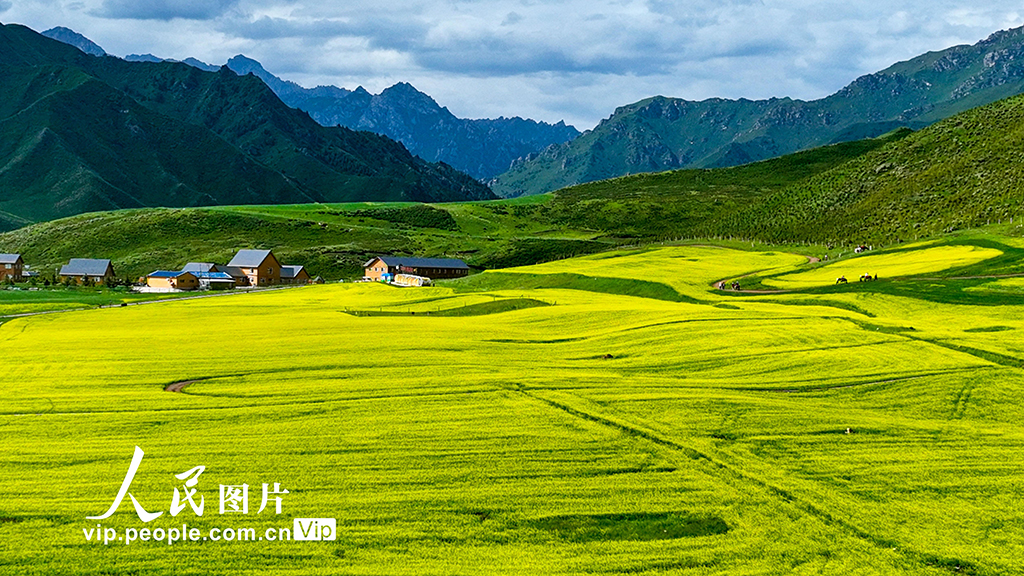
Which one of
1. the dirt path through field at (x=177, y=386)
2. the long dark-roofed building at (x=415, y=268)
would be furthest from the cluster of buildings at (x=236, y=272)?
the dirt path through field at (x=177, y=386)

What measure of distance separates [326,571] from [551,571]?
19.5ft

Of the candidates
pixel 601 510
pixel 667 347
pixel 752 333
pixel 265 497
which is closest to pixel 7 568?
pixel 265 497

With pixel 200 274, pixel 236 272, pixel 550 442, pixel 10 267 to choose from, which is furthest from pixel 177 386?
pixel 10 267

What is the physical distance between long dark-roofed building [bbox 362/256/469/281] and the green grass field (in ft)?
324

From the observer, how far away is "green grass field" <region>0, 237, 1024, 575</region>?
20.9 meters

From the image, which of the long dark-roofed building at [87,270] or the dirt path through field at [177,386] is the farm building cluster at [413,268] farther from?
the dirt path through field at [177,386]

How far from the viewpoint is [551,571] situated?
19.7m

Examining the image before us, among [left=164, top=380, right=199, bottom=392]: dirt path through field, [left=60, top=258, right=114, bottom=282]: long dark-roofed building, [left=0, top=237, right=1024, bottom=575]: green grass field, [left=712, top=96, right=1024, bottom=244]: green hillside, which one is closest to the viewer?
[left=0, top=237, right=1024, bottom=575]: green grass field

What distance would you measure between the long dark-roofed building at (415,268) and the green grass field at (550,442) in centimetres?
9878

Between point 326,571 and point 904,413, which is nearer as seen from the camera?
point 326,571

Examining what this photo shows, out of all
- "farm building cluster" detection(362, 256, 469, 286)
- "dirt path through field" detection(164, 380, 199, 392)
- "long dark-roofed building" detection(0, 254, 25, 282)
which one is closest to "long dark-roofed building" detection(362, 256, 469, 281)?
"farm building cluster" detection(362, 256, 469, 286)

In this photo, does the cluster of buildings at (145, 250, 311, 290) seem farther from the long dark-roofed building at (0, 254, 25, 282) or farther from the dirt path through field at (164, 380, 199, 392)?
the dirt path through field at (164, 380, 199, 392)

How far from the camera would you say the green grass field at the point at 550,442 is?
20.9 m

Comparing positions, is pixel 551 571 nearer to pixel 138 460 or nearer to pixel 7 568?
pixel 7 568
